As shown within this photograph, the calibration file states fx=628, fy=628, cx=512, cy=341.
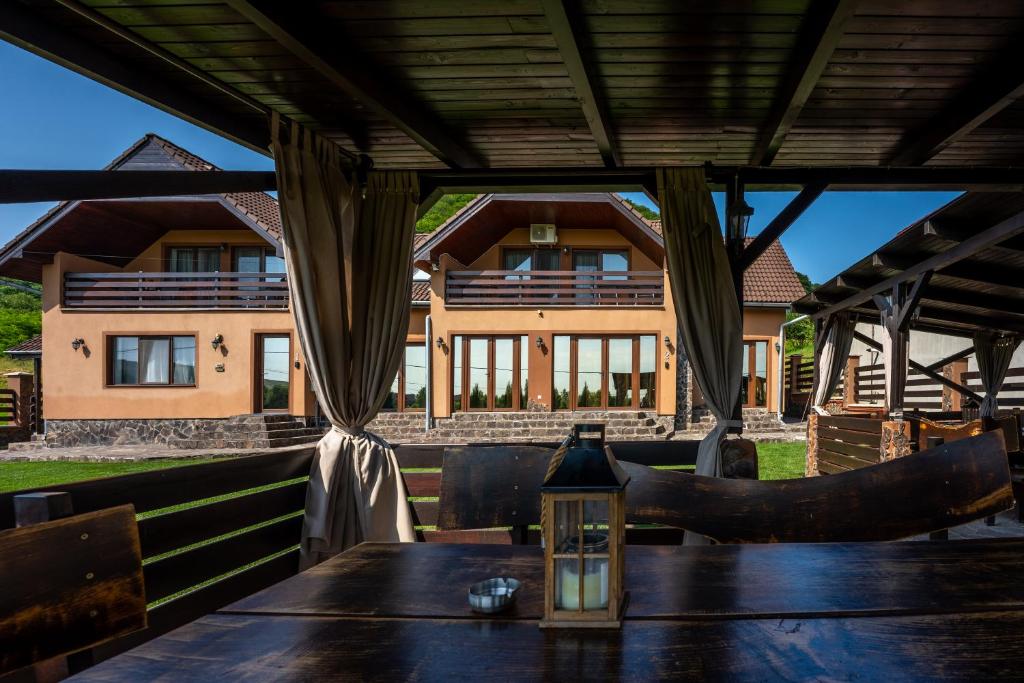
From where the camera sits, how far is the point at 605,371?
44.0 feet

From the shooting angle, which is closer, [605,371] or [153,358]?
[153,358]

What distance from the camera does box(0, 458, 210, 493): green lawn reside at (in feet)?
25.1

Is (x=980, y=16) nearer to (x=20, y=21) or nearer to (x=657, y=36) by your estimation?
(x=657, y=36)

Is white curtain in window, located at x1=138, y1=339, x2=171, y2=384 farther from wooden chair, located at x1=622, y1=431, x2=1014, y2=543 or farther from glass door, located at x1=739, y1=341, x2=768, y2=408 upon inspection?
wooden chair, located at x1=622, y1=431, x2=1014, y2=543

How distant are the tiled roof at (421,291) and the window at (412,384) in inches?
41.0

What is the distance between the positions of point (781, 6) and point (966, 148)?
6.81 feet

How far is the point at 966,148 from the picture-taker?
11.8 feet

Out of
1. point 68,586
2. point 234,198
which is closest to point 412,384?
point 234,198

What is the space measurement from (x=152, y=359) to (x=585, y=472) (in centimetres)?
1436

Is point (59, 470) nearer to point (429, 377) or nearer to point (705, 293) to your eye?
point (429, 377)

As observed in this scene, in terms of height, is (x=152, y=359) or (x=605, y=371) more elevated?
(x=152, y=359)

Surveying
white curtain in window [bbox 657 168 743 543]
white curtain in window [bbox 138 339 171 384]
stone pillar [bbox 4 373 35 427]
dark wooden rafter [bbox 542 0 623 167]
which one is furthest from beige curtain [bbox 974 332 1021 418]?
stone pillar [bbox 4 373 35 427]

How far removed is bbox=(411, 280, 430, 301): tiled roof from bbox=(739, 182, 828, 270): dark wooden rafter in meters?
10.9

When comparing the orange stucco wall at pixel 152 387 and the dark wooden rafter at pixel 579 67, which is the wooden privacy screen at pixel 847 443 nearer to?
the dark wooden rafter at pixel 579 67
